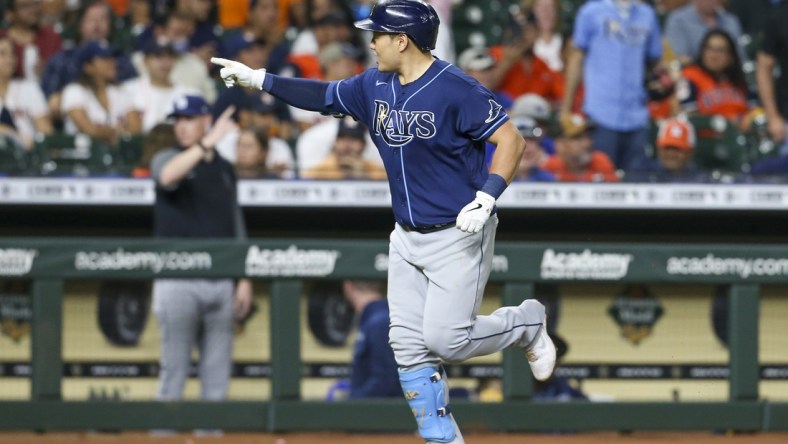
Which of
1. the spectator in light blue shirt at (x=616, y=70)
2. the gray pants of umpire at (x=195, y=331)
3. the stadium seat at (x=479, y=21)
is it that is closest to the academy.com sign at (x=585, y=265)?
the spectator in light blue shirt at (x=616, y=70)

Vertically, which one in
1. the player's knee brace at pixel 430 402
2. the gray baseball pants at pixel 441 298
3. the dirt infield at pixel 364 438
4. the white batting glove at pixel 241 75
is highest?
the white batting glove at pixel 241 75

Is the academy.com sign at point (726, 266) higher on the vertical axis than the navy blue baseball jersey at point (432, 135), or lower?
lower

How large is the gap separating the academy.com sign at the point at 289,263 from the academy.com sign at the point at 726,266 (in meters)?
1.91

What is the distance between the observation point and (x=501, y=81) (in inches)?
386

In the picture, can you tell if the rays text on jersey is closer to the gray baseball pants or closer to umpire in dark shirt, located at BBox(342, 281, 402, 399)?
the gray baseball pants

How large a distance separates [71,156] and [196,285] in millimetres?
1695

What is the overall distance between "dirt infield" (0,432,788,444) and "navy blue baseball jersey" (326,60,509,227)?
2.43 meters

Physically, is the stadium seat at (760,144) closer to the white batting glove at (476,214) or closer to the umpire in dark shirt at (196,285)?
the umpire in dark shirt at (196,285)

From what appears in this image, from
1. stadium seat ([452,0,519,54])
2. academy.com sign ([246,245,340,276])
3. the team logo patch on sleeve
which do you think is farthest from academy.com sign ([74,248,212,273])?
stadium seat ([452,0,519,54])

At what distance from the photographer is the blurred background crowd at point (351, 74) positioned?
28.2 feet

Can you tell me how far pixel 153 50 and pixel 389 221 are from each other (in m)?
2.44

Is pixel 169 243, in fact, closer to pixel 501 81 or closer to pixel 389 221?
pixel 389 221

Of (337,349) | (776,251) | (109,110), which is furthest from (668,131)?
(109,110)

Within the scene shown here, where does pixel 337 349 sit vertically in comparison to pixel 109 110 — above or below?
below
